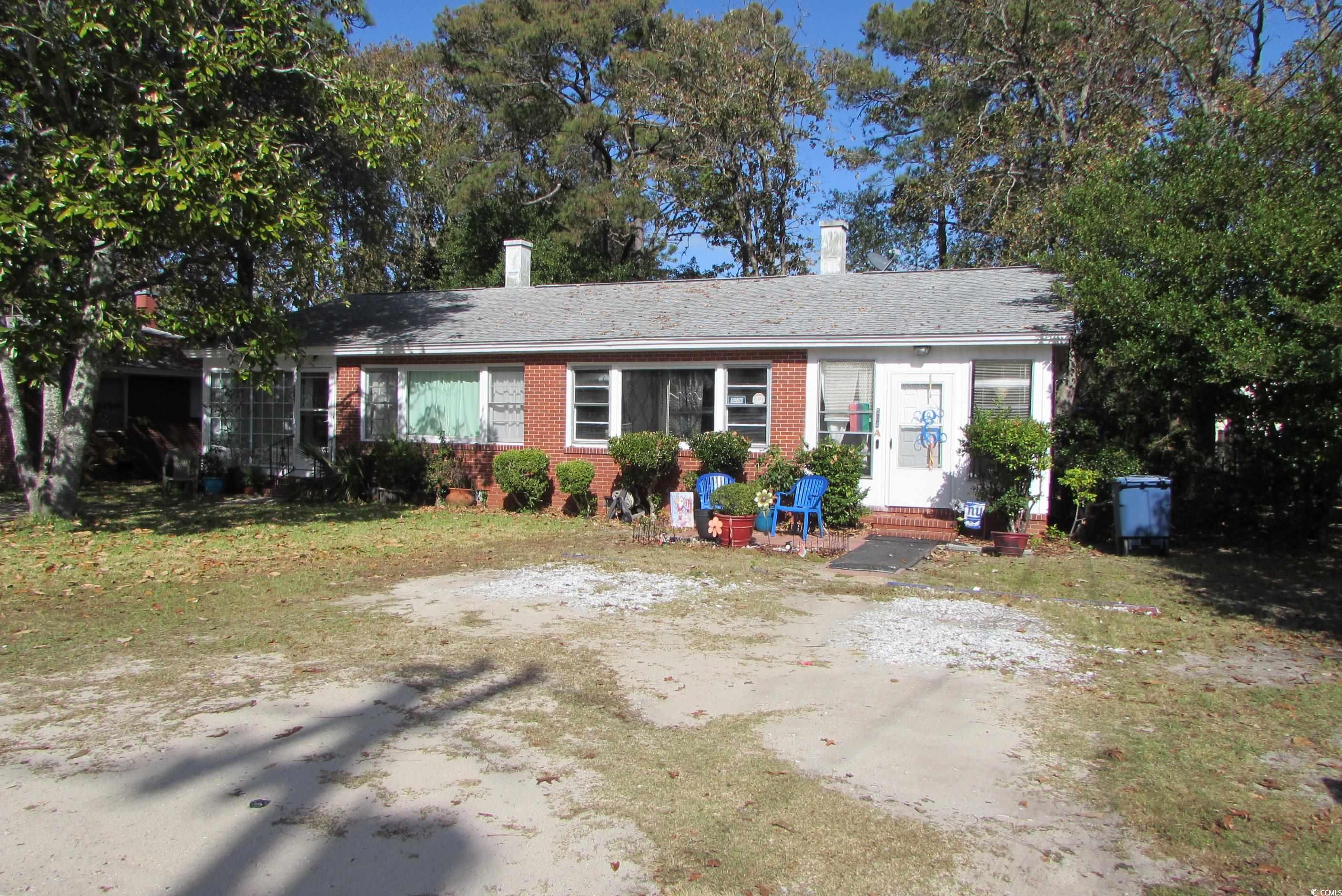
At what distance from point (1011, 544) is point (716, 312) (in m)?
6.56

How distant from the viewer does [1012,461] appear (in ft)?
38.6

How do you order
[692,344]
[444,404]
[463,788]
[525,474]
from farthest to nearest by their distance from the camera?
[444,404] < [525,474] < [692,344] < [463,788]

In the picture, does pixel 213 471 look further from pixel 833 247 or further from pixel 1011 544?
pixel 1011 544

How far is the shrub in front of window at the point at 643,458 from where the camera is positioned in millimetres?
13852

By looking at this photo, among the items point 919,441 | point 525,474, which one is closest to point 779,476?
point 919,441

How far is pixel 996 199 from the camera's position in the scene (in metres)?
22.1

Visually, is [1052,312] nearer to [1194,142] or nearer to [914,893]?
[1194,142]

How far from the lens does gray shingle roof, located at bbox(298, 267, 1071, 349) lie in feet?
44.3

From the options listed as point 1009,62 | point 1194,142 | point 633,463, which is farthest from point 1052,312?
point 1009,62

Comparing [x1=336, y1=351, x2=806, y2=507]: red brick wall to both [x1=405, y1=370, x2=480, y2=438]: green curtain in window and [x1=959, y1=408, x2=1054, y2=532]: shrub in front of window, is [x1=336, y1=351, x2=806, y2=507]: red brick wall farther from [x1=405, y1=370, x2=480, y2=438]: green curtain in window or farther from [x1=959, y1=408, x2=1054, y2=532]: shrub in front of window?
[x1=959, y1=408, x2=1054, y2=532]: shrub in front of window

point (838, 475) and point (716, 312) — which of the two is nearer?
point (838, 475)

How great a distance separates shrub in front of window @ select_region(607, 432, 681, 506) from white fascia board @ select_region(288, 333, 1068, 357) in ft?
4.69

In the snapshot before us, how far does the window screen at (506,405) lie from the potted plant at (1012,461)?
7471 mm

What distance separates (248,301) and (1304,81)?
49.9 ft
